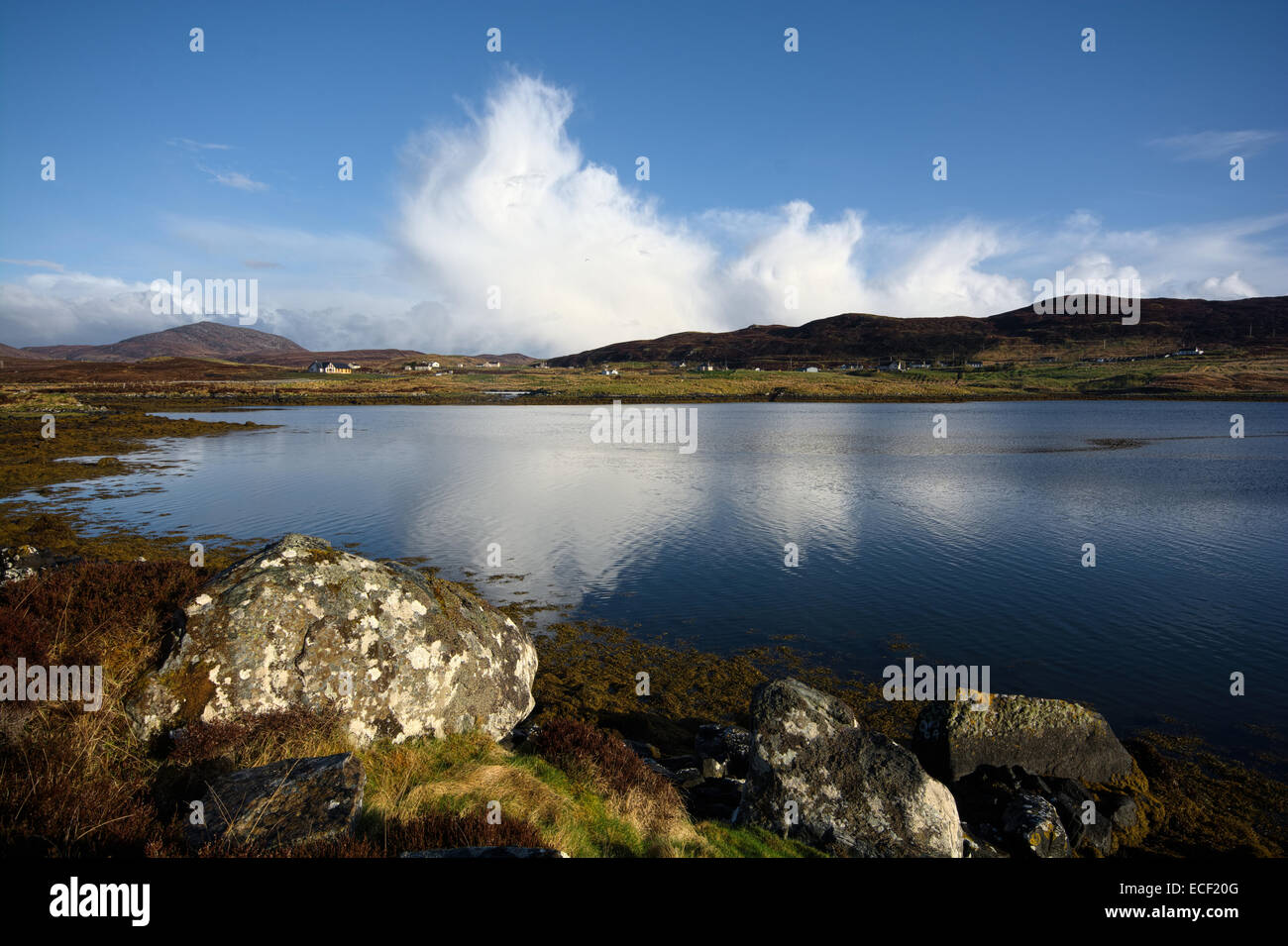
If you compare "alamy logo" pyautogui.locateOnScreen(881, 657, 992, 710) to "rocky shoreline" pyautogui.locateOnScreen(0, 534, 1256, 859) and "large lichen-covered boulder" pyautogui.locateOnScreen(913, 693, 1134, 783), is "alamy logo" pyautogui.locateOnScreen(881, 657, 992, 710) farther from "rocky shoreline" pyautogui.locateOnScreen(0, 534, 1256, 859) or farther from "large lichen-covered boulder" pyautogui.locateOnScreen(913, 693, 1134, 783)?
"rocky shoreline" pyautogui.locateOnScreen(0, 534, 1256, 859)

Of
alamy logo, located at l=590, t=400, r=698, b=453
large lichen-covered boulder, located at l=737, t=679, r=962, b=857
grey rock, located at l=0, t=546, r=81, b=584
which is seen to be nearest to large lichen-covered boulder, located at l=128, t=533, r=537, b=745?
large lichen-covered boulder, located at l=737, t=679, r=962, b=857

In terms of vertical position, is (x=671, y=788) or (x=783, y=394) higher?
(x=783, y=394)

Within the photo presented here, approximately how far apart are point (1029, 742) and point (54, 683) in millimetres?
14363

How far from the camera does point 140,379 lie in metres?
167

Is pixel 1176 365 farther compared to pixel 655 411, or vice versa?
pixel 1176 365

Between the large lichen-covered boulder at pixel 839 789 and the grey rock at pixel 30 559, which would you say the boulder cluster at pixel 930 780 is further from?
the grey rock at pixel 30 559

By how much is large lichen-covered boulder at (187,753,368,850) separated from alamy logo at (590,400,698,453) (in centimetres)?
5364

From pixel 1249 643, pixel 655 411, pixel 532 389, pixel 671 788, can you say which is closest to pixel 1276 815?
pixel 1249 643

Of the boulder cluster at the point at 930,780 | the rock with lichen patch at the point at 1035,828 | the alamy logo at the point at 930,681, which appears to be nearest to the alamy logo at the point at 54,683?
the boulder cluster at the point at 930,780

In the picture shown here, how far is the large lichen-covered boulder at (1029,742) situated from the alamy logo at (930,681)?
239 centimetres

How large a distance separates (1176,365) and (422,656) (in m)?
220

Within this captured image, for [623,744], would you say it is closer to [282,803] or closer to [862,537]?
[282,803]
